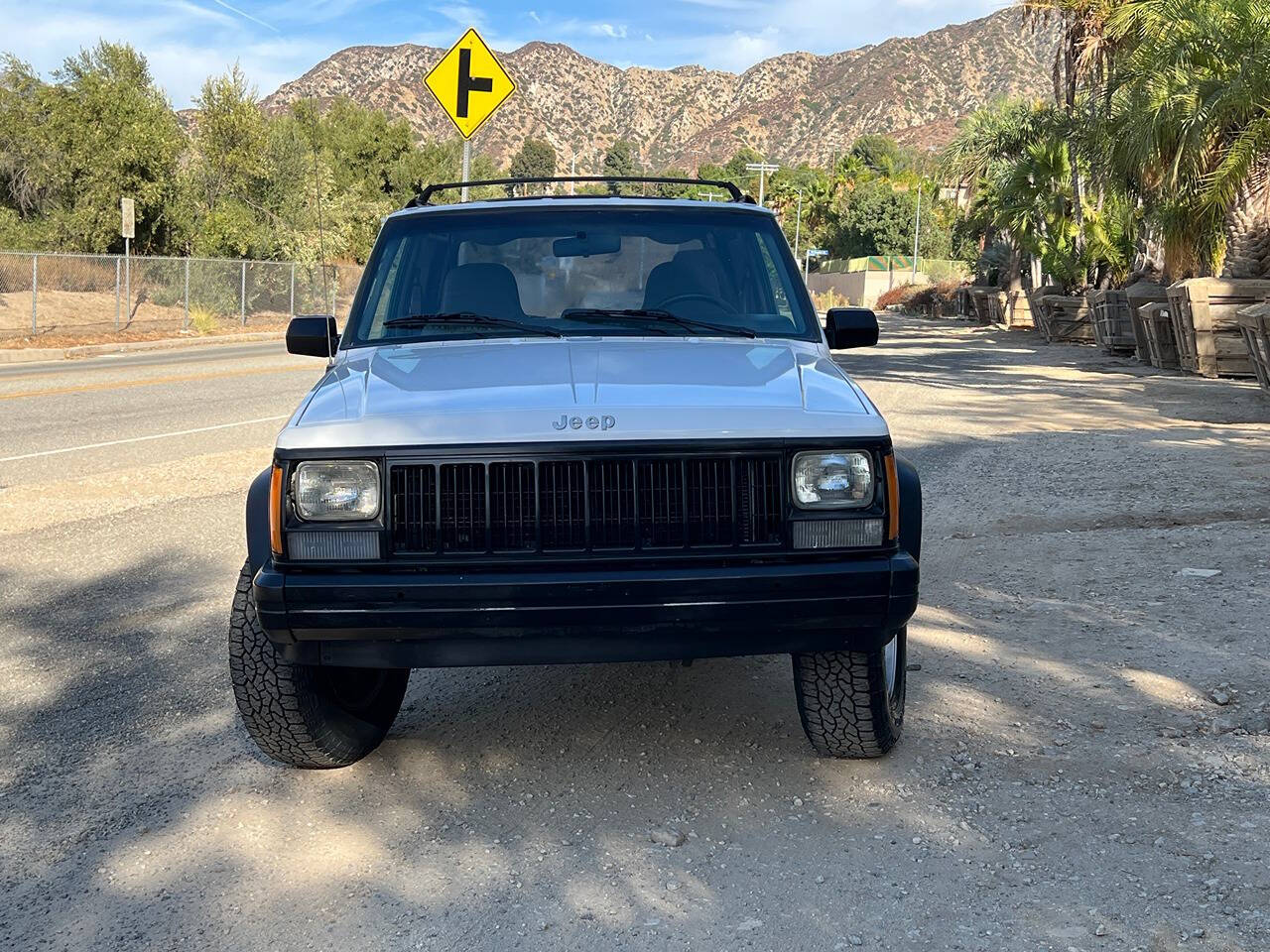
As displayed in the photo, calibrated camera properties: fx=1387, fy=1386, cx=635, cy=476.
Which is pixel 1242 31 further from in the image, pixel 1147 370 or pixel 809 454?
pixel 809 454

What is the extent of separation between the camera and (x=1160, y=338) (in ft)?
71.3

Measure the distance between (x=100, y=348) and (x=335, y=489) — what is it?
2460 cm

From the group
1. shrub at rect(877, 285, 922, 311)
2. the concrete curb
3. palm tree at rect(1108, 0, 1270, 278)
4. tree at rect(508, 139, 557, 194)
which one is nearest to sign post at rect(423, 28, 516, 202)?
palm tree at rect(1108, 0, 1270, 278)

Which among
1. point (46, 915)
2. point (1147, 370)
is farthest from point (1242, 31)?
point (46, 915)

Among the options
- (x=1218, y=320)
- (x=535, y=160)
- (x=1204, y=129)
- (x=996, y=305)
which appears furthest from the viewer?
(x=535, y=160)

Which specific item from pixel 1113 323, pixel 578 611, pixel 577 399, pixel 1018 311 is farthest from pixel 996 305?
pixel 578 611

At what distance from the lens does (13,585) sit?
7.05 metres

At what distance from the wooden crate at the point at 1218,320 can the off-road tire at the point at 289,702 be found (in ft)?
56.6

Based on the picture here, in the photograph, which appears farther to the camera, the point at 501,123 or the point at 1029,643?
the point at 501,123

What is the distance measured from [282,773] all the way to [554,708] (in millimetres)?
1041

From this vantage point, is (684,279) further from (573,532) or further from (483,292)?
(573,532)

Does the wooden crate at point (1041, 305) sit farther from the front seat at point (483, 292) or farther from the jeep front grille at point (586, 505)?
the jeep front grille at point (586, 505)

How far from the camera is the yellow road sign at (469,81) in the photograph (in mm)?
18766

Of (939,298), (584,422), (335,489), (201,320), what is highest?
(939,298)
